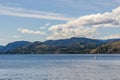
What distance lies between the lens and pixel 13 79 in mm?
85500

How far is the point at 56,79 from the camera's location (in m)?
83.2

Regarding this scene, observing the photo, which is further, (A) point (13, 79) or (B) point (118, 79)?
(A) point (13, 79)

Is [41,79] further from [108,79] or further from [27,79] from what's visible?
[108,79]

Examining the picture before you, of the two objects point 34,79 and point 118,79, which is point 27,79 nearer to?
point 34,79

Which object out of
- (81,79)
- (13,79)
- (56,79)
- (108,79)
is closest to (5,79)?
(13,79)

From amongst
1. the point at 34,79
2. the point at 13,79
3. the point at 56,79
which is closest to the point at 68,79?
the point at 56,79

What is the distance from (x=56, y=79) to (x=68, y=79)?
295 centimetres

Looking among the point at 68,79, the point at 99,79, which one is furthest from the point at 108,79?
the point at 68,79

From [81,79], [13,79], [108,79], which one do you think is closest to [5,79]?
[13,79]

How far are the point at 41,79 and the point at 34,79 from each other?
178 cm

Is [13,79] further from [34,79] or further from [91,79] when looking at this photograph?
[91,79]

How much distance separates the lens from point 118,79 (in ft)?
263

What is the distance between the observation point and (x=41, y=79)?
3292 inches

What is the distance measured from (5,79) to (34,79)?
7.25 meters
